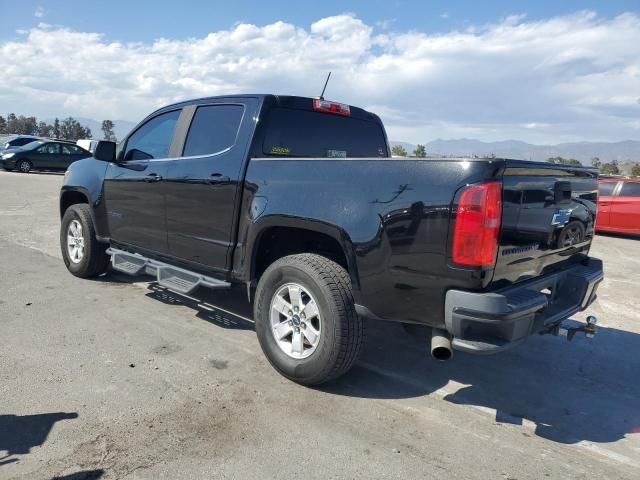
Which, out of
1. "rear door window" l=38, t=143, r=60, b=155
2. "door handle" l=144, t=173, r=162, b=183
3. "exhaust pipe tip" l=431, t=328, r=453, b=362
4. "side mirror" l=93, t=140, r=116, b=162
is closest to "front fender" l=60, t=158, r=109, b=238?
"side mirror" l=93, t=140, r=116, b=162

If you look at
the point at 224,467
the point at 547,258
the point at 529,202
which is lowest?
the point at 224,467

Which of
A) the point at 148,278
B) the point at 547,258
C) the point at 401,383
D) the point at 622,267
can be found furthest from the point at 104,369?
the point at 622,267

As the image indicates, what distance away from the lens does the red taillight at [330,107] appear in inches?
169

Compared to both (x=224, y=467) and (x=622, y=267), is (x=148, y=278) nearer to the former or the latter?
(x=224, y=467)

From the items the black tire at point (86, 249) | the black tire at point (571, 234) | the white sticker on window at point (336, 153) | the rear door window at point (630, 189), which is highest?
the white sticker on window at point (336, 153)

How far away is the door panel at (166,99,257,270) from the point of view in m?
3.91

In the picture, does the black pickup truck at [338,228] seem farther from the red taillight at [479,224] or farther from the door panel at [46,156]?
the door panel at [46,156]

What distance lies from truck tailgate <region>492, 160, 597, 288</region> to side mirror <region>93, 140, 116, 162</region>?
13.2 feet

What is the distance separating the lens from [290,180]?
11.4ft

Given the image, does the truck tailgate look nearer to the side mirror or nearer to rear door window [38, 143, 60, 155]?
the side mirror

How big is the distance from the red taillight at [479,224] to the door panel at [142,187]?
2.86 m

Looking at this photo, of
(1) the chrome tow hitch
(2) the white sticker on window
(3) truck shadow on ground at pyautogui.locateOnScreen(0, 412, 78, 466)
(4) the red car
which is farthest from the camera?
(4) the red car

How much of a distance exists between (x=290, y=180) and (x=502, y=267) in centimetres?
151

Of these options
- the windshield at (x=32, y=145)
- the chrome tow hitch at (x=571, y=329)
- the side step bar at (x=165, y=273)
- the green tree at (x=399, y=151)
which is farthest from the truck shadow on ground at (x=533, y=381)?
the windshield at (x=32, y=145)
